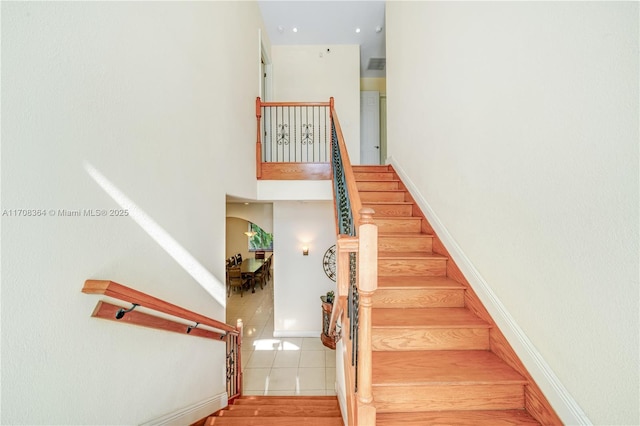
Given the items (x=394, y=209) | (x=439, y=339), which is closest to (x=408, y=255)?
(x=394, y=209)

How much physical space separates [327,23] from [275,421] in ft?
19.7

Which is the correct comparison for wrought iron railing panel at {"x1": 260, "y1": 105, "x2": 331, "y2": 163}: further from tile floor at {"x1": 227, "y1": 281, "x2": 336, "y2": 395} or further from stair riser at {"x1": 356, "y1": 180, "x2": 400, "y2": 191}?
tile floor at {"x1": 227, "y1": 281, "x2": 336, "y2": 395}

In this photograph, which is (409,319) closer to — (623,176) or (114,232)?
(623,176)

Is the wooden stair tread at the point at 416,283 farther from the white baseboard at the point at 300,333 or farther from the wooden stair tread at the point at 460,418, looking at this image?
the white baseboard at the point at 300,333

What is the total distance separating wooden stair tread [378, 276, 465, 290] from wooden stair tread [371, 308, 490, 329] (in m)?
0.17

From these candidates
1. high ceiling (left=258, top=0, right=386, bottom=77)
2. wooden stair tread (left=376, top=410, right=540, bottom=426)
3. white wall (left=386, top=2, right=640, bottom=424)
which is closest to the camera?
white wall (left=386, top=2, right=640, bottom=424)

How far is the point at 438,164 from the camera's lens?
279 cm

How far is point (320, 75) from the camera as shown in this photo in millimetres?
6043

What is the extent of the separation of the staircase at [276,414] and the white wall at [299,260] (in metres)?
2.54

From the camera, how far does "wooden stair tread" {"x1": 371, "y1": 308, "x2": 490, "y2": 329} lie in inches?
75.7

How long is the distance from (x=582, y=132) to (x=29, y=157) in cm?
225

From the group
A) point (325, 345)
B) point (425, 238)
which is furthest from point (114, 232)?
point (325, 345)

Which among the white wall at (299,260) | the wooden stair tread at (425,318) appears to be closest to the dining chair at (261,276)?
the white wall at (299,260)

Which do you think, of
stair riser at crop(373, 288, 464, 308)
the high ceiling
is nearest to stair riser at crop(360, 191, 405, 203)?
stair riser at crop(373, 288, 464, 308)
